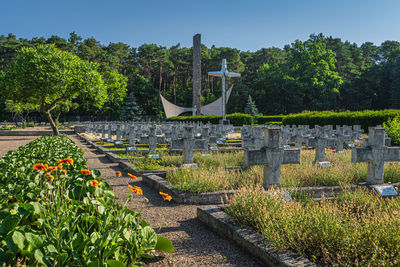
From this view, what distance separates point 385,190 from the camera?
17.6 ft

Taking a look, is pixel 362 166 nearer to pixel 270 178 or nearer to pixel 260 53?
pixel 270 178

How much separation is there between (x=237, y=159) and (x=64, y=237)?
22.5 ft

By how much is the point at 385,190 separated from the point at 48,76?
19.1 metres

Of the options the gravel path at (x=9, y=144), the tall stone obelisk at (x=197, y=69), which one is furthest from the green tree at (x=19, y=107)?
the tall stone obelisk at (x=197, y=69)

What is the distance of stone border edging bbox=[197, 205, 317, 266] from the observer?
2.76 m

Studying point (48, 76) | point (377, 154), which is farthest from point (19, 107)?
point (377, 154)

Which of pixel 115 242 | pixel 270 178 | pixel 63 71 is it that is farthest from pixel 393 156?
pixel 63 71

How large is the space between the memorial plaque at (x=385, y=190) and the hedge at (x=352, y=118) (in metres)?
11.7

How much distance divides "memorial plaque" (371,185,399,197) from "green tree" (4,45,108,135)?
1868cm

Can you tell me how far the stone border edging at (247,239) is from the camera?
9.05 ft

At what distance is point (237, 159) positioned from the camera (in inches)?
352

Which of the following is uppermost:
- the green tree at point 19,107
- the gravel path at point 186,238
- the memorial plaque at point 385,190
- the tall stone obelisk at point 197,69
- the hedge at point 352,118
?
the tall stone obelisk at point 197,69

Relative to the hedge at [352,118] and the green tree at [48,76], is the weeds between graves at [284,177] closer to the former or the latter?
the hedge at [352,118]

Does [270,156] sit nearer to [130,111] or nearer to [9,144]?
[9,144]
